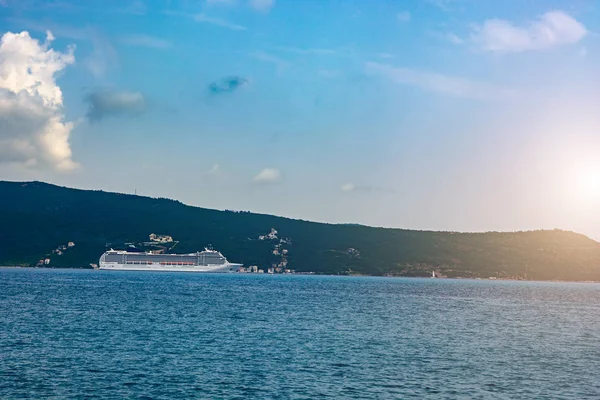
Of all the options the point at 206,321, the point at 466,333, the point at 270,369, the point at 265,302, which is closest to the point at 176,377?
the point at 270,369

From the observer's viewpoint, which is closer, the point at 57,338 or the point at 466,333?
the point at 57,338

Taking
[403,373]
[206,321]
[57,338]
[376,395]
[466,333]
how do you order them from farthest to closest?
[206,321] → [466,333] → [57,338] → [403,373] → [376,395]

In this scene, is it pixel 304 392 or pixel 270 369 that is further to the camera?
pixel 270 369

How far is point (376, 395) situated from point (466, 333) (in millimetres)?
42806

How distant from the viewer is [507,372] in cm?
5769

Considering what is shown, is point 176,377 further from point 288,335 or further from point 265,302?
point 265,302

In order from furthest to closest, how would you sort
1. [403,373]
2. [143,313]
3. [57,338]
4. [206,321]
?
[143,313], [206,321], [57,338], [403,373]

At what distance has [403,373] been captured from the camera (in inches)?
2183

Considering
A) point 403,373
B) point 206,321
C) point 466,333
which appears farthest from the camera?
point 206,321

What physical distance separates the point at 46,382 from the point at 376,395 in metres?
26.2

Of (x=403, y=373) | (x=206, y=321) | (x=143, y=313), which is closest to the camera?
(x=403, y=373)

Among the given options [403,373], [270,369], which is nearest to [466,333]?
[403,373]

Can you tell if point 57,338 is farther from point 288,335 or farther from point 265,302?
point 265,302

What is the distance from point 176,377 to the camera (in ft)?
170
